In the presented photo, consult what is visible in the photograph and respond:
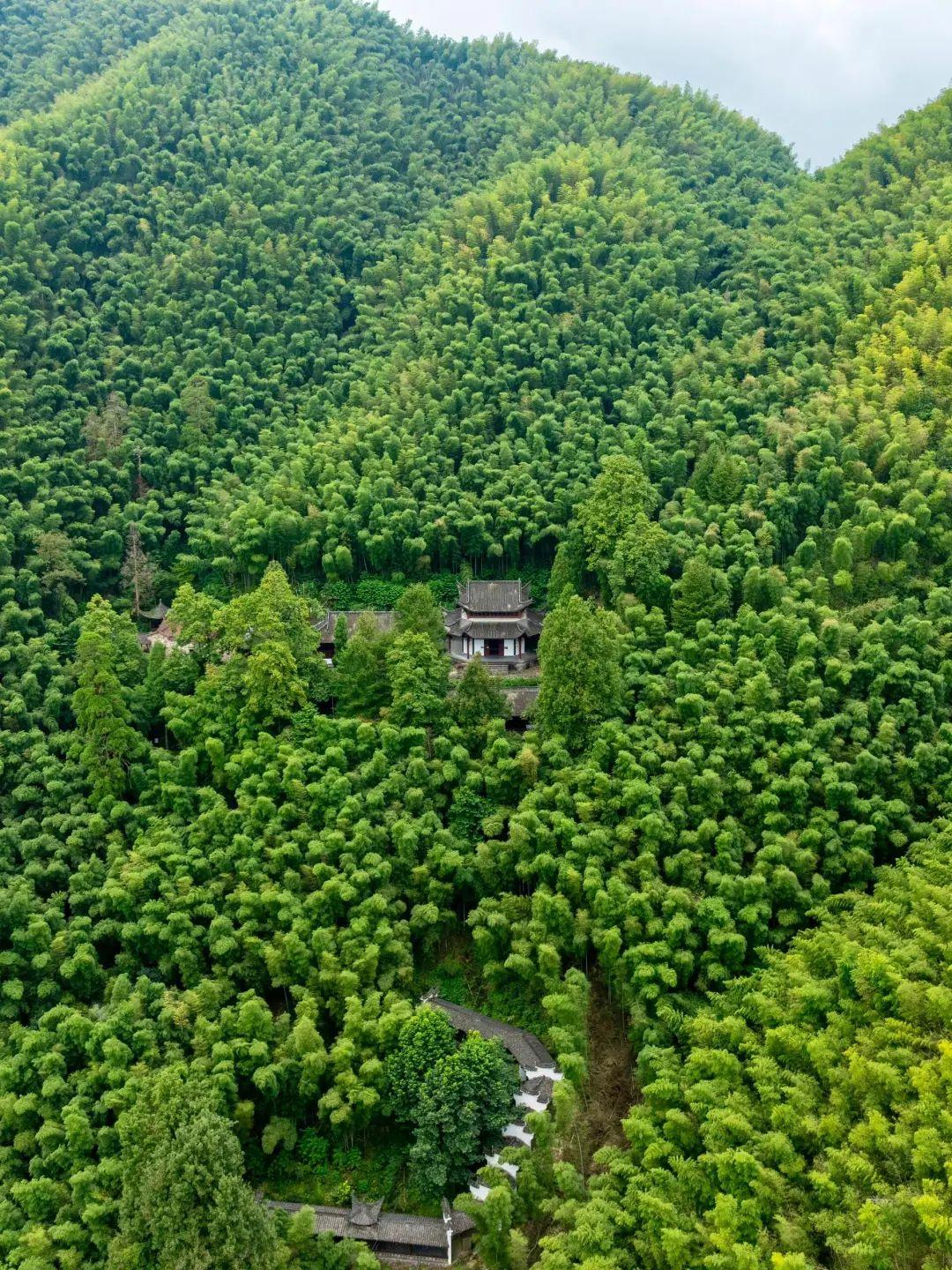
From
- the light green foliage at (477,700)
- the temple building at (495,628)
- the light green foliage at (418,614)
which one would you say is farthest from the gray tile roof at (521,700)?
the temple building at (495,628)

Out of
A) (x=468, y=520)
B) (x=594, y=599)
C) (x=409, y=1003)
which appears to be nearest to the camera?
(x=409, y=1003)

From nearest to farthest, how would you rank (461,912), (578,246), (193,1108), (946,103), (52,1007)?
(193,1108)
(52,1007)
(461,912)
(578,246)
(946,103)

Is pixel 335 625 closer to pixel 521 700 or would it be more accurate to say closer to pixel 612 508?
pixel 521 700

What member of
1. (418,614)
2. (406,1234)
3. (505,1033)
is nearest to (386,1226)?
(406,1234)

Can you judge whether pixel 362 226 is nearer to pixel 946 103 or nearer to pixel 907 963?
pixel 946 103

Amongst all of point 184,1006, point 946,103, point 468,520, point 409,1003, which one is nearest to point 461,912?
point 409,1003
